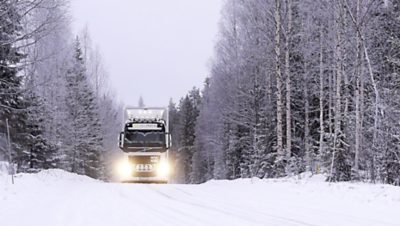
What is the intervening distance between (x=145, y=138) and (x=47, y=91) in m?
11.0

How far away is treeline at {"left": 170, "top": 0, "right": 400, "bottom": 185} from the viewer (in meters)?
16.3

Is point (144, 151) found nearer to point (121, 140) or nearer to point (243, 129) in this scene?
point (121, 140)

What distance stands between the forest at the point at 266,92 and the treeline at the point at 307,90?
2.9 inches

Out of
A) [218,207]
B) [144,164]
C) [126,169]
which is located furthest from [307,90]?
[218,207]

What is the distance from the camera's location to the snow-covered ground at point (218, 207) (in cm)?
865

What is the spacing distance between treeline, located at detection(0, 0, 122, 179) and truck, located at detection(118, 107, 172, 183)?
15.2ft

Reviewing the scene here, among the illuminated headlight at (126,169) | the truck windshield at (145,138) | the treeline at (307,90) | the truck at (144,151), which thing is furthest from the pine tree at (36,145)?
the treeline at (307,90)

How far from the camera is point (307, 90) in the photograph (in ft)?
99.0

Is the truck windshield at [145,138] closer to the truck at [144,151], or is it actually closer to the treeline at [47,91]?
the truck at [144,151]

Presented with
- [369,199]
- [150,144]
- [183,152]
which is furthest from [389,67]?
[183,152]

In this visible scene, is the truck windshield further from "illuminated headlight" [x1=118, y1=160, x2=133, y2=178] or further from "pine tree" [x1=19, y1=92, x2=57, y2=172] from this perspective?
"pine tree" [x1=19, y1=92, x2=57, y2=172]

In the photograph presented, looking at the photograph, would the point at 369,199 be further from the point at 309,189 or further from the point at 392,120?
the point at 392,120

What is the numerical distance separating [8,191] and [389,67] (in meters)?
18.9

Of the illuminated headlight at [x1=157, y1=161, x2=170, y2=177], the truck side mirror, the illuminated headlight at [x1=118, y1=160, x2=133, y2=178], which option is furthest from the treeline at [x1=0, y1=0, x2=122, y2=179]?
the illuminated headlight at [x1=157, y1=161, x2=170, y2=177]
